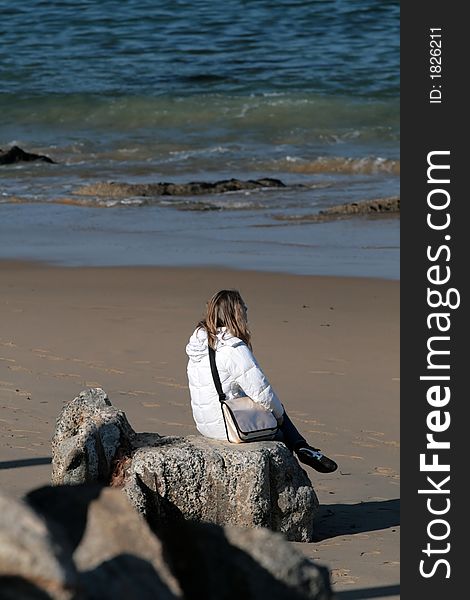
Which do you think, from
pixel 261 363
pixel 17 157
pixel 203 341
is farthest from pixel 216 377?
pixel 17 157

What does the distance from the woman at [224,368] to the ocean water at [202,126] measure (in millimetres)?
6781

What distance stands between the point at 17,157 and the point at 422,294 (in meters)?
19.5

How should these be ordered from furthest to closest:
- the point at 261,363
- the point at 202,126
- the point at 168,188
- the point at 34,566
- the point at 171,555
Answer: the point at 202,126 < the point at 168,188 < the point at 261,363 < the point at 171,555 < the point at 34,566

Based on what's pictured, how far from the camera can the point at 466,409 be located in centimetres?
596

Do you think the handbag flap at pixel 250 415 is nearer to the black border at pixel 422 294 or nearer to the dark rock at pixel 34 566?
the black border at pixel 422 294

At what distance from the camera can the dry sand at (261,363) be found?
7.10 meters

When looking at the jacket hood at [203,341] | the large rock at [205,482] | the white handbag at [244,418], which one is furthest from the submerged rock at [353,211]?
the large rock at [205,482]

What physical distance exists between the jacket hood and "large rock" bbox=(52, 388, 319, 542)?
1.57ft

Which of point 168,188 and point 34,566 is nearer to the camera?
point 34,566

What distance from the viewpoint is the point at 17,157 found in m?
24.9

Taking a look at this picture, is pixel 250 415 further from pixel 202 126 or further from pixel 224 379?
pixel 202 126

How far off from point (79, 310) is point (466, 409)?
636 centimetres

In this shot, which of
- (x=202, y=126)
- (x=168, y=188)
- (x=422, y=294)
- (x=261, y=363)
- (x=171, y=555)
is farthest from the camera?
(x=202, y=126)

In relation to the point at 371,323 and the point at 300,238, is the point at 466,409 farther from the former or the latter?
the point at 300,238
